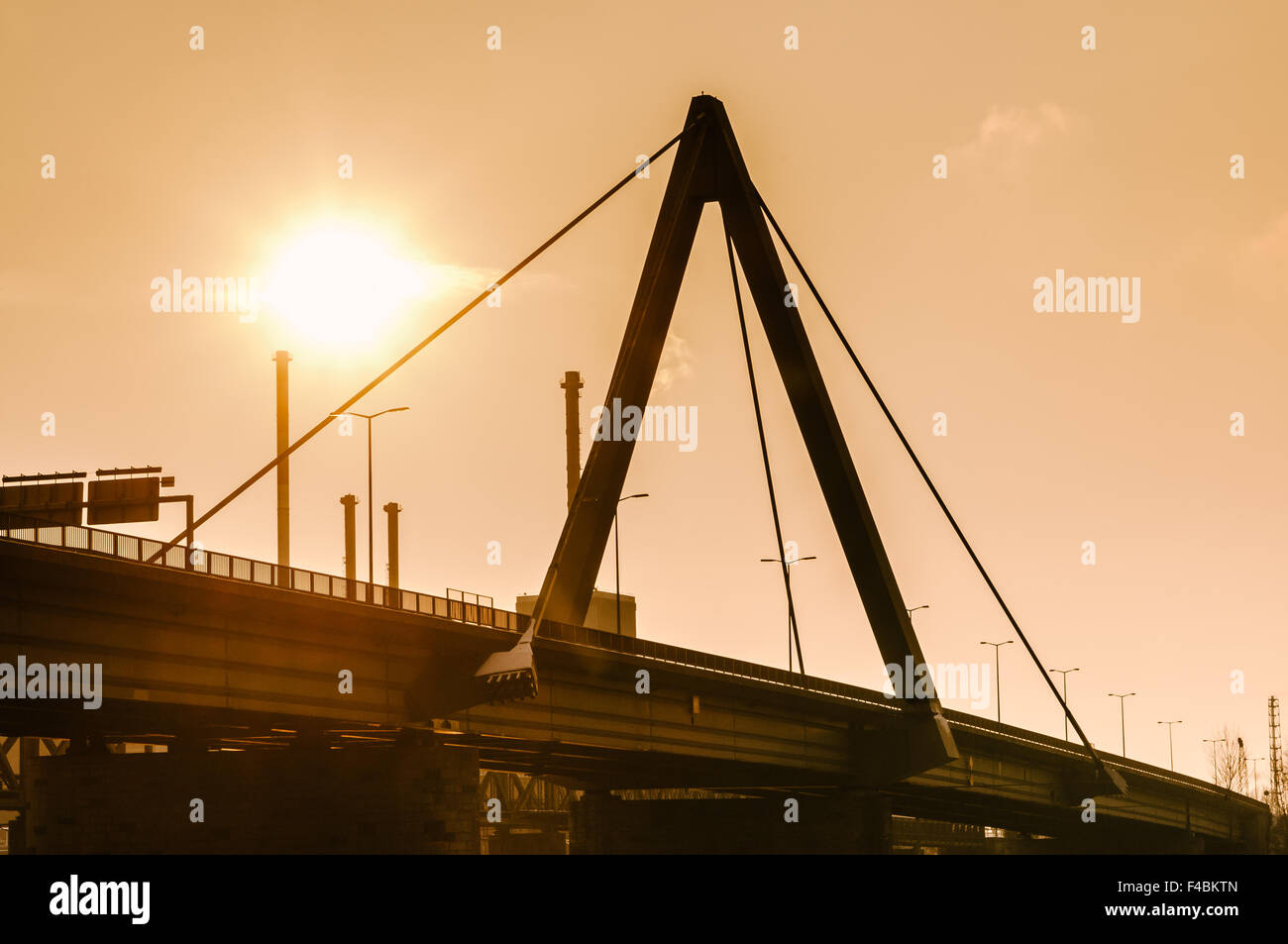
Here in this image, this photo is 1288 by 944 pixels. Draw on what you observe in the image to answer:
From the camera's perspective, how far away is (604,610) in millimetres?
154125

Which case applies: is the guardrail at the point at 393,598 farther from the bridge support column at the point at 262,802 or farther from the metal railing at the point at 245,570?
the bridge support column at the point at 262,802

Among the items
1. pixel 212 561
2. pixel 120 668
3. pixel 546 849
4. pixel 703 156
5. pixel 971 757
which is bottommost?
pixel 546 849

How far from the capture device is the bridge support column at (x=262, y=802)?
56156mm


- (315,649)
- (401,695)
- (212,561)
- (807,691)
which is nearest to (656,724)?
(807,691)

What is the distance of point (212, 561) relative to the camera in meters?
46.5

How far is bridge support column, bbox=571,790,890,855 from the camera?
8344 cm

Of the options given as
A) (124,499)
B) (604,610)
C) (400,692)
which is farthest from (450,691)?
(604,610)

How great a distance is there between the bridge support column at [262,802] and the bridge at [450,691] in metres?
0.08

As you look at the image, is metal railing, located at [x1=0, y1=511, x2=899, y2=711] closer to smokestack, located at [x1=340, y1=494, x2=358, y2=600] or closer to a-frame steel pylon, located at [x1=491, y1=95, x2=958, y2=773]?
a-frame steel pylon, located at [x1=491, y1=95, x2=958, y2=773]
